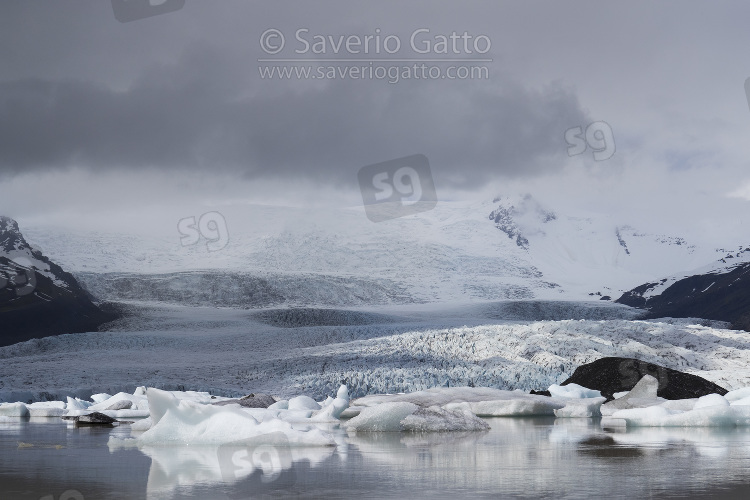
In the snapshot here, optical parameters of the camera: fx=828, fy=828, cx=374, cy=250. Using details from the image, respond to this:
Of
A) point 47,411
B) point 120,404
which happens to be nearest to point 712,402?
point 120,404

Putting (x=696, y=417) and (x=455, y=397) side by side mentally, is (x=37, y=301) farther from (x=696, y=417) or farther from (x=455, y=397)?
(x=696, y=417)

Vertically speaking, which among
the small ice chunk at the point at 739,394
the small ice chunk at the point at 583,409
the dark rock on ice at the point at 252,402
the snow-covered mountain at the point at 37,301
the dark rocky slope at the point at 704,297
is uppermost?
the snow-covered mountain at the point at 37,301

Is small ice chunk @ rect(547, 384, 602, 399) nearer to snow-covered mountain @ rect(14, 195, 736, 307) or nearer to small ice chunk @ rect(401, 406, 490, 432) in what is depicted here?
small ice chunk @ rect(401, 406, 490, 432)

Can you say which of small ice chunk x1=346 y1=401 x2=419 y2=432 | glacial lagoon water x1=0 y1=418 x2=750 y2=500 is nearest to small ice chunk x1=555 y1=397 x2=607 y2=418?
small ice chunk x1=346 y1=401 x2=419 y2=432

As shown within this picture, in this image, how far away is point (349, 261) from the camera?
234 feet

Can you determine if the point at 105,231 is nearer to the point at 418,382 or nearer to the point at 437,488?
the point at 418,382

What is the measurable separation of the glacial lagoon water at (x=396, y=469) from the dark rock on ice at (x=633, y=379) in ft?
36.1

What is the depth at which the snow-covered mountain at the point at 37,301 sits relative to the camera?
184ft

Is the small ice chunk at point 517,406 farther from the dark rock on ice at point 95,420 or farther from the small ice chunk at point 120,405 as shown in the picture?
the small ice chunk at point 120,405

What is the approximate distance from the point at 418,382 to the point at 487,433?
46.4ft

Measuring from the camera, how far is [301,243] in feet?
249

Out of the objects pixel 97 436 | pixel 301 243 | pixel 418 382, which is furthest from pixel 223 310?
pixel 97 436

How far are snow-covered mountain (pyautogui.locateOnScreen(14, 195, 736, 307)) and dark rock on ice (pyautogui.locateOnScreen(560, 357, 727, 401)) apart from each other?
3465cm

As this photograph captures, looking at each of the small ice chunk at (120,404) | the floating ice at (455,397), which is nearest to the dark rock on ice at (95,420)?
the small ice chunk at (120,404)
